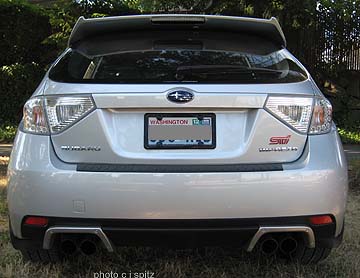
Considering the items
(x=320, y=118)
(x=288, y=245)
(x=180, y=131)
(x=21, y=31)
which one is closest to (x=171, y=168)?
(x=180, y=131)

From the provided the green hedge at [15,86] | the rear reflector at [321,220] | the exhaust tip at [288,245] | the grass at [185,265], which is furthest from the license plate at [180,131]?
the green hedge at [15,86]

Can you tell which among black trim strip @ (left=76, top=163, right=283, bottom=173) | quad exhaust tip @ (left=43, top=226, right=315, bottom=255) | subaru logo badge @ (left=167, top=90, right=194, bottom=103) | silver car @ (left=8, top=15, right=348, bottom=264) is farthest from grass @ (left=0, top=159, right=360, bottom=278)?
subaru logo badge @ (left=167, top=90, right=194, bottom=103)

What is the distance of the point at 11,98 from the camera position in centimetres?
1134

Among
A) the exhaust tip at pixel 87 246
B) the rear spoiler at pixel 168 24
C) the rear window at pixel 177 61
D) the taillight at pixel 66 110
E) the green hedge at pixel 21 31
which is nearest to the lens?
the taillight at pixel 66 110

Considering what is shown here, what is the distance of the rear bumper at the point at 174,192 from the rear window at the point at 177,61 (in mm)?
466

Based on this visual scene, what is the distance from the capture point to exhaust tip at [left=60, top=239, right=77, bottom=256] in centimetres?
305

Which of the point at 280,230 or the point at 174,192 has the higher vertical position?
the point at 174,192

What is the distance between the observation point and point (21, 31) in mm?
11539

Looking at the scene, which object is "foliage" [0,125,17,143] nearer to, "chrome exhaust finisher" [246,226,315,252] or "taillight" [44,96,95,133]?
"taillight" [44,96,95,133]

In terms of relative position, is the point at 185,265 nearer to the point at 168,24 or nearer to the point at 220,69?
the point at 220,69

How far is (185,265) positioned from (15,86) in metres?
8.79

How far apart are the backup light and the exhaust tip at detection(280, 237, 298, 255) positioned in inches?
27.0

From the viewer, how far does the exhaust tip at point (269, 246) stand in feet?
10.1

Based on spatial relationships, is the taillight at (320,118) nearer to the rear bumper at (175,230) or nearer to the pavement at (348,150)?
the rear bumper at (175,230)
